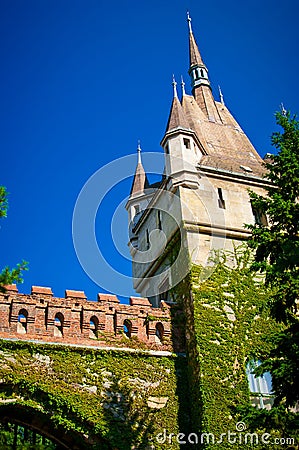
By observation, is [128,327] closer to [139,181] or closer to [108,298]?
[108,298]

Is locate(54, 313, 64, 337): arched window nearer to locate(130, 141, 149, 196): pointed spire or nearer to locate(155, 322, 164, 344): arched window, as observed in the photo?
locate(155, 322, 164, 344): arched window

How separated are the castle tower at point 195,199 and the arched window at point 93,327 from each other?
3204mm

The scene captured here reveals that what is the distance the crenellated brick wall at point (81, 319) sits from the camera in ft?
45.2

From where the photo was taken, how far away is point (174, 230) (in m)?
17.3

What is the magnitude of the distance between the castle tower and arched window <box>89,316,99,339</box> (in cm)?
320

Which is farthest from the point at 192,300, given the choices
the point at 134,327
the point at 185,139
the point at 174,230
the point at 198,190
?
the point at 185,139

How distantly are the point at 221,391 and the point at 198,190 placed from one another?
651 cm

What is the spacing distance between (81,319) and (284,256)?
636 centimetres

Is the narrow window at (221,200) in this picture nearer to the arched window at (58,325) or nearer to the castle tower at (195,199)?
the castle tower at (195,199)

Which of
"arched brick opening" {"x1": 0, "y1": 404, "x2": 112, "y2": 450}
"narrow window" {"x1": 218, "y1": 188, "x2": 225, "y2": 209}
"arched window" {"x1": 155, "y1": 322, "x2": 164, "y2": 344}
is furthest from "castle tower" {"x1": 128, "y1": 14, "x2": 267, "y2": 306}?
"arched brick opening" {"x1": 0, "y1": 404, "x2": 112, "y2": 450}

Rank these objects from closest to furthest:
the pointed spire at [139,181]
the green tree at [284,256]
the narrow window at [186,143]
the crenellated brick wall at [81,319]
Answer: the green tree at [284,256], the crenellated brick wall at [81,319], the narrow window at [186,143], the pointed spire at [139,181]

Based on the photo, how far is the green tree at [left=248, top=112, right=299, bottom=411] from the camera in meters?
9.87

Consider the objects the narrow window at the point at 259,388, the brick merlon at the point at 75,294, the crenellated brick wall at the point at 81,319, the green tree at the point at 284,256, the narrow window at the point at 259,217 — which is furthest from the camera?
the narrow window at the point at 259,217

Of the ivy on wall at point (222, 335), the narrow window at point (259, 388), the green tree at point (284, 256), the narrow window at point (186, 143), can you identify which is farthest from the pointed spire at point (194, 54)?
the narrow window at point (259, 388)
